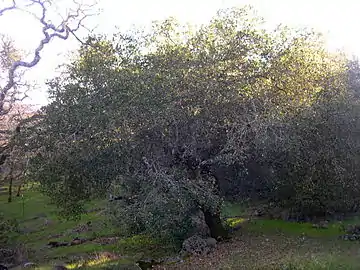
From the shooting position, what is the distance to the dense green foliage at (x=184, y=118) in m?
17.0

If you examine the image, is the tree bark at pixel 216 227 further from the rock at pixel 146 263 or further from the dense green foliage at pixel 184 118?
the rock at pixel 146 263

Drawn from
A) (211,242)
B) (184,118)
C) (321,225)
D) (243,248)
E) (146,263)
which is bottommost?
(146,263)

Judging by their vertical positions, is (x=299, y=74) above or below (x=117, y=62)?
below

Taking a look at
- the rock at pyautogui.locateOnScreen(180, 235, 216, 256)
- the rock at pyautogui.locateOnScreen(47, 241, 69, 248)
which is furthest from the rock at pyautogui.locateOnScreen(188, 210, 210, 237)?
the rock at pyautogui.locateOnScreen(47, 241, 69, 248)

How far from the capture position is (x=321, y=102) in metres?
18.0

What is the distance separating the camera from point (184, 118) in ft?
58.2

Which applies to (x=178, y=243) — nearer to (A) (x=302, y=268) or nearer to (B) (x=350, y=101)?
(A) (x=302, y=268)

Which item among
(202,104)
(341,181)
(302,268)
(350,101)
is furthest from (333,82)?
(302,268)

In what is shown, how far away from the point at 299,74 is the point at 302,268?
341 inches

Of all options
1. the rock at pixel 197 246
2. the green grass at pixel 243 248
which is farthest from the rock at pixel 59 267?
the rock at pixel 197 246

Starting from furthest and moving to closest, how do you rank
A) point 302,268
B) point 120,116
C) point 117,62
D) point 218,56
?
point 117,62, point 218,56, point 120,116, point 302,268

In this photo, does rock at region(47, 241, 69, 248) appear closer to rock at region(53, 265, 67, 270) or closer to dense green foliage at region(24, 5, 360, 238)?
rock at region(53, 265, 67, 270)

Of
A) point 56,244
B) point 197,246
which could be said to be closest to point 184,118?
point 197,246

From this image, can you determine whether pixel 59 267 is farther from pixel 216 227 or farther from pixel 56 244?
pixel 56 244
